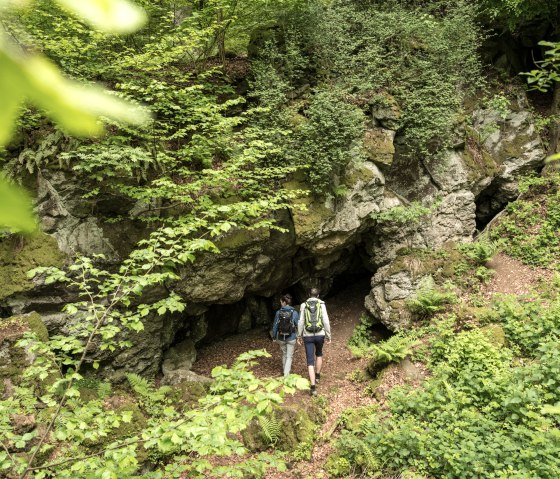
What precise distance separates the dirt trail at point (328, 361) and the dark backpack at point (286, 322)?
1226mm

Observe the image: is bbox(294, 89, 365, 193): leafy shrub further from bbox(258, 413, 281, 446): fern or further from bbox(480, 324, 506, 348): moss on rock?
bbox(258, 413, 281, 446): fern

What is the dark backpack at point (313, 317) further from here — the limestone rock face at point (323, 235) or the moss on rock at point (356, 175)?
the moss on rock at point (356, 175)

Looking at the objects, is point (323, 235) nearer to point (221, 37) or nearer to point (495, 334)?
point (495, 334)

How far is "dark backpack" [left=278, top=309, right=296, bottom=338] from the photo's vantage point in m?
7.45

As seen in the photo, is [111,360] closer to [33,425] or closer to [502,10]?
[33,425]

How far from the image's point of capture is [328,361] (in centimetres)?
898

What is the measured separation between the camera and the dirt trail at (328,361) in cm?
597

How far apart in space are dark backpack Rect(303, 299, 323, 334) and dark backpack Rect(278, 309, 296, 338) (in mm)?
325

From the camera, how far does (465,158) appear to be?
10.3 metres

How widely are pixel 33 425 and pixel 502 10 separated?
14.5 m

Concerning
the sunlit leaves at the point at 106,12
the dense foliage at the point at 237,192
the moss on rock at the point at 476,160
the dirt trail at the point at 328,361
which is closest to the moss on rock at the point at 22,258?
the dense foliage at the point at 237,192

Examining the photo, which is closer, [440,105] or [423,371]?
[423,371]

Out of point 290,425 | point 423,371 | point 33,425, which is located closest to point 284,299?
point 290,425

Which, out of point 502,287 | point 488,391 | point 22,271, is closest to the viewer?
point 488,391
